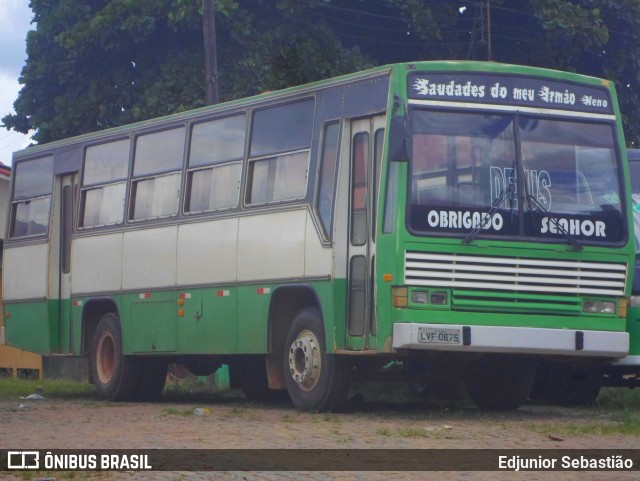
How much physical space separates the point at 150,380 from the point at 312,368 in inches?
176

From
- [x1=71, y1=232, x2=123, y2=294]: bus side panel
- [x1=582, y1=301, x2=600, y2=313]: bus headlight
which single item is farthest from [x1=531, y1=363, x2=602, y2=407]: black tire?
[x1=71, y1=232, x2=123, y2=294]: bus side panel

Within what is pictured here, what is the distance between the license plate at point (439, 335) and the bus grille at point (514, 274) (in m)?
0.40

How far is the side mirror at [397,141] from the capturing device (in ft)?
42.7

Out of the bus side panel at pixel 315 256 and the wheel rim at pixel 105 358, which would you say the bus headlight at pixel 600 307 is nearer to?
the bus side panel at pixel 315 256

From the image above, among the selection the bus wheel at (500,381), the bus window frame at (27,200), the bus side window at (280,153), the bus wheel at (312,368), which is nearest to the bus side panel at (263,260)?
the bus side window at (280,153)

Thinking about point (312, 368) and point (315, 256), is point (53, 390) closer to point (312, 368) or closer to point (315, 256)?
point (312, 368)

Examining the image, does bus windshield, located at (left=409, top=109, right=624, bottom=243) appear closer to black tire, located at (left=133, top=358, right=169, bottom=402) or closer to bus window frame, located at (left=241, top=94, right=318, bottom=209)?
bus window frame, located at (left=241, top=94, right=318, bottom=209)

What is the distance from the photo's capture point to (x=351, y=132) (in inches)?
555

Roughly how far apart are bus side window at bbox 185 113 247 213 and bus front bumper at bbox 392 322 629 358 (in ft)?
11.4

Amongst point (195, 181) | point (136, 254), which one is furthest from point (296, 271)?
point (136, 254)

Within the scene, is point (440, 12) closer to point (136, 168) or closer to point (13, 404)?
point (136, 168)

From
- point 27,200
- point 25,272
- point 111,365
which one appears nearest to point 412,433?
point 111,365

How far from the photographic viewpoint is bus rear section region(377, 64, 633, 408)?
13156mm

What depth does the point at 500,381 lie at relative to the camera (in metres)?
15.4
